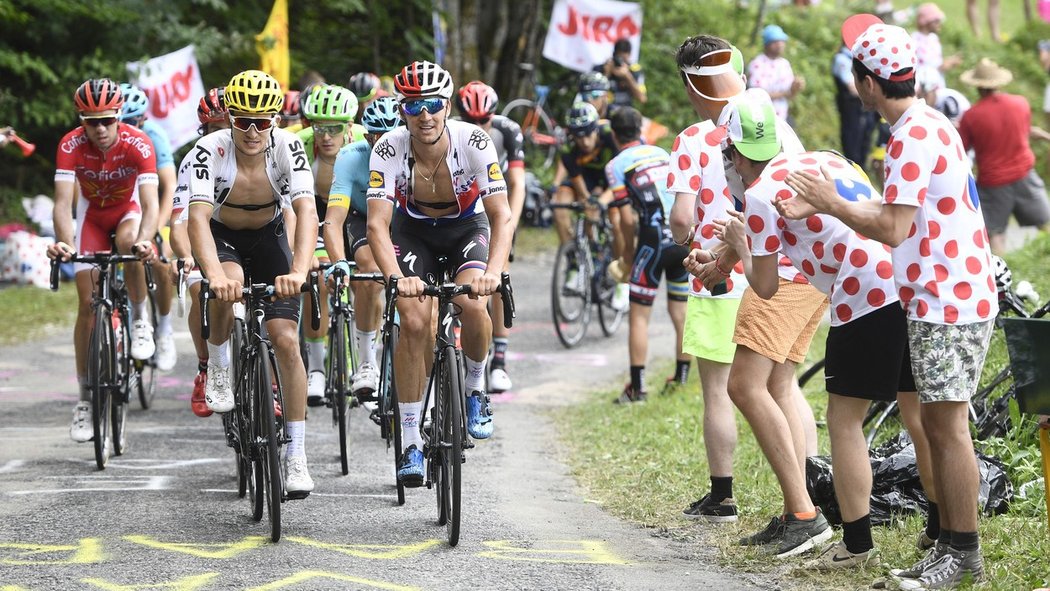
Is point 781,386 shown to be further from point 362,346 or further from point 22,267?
point 22,267

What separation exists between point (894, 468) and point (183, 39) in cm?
1407

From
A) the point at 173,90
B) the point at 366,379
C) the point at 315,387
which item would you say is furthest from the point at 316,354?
the point at 173,90

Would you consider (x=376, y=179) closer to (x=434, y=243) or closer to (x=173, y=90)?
(x=434, y=243)

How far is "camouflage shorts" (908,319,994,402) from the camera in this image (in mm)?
5551

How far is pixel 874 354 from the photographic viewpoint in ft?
19.3

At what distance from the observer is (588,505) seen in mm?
8016

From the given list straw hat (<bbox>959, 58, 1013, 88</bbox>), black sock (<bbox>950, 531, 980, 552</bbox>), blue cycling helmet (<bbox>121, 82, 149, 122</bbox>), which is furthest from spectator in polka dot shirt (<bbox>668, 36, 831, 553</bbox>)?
straw hat (<bbox>959, 58, 1013, 88</bbox>)

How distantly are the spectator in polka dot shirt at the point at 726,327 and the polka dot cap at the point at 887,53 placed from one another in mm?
965

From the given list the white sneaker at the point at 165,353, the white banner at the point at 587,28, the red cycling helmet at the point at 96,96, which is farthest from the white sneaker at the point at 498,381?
the white banner at the point at 587,28

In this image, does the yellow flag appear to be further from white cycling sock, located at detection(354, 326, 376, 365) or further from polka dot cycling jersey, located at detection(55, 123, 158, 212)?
white cycling sock, located at detection(354, 326, 376, 365)

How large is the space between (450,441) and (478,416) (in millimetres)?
517

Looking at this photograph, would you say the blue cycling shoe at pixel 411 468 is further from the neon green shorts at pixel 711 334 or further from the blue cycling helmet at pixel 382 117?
the blue cycling helmet at pixel 382 117

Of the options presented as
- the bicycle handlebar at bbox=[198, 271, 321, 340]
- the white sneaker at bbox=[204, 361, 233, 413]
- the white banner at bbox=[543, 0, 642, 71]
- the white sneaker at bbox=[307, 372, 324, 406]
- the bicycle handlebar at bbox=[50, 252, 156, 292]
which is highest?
the white banner at bbox=[543, 0, 642, 71]

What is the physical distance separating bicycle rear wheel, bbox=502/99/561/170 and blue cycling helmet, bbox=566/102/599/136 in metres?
8.49
